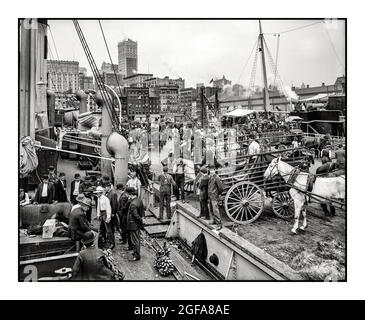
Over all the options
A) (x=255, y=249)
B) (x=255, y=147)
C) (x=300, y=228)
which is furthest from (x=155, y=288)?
(x=255, y=147)

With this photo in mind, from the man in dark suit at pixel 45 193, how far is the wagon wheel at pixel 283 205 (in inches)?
239

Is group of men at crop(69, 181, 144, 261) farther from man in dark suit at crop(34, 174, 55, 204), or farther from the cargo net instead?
man in dark suit at crop(34, 174, 55, 204)

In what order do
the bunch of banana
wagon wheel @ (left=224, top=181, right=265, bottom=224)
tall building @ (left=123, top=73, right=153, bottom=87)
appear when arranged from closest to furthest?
the bunch of banana < wagon wheel @ (left=224, top=181, right=265, bottom=224) < tall building @ (left=123, top=73, right=153, bottom=87)

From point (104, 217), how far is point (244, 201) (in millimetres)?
3652

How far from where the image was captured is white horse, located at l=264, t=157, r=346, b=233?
325 inches

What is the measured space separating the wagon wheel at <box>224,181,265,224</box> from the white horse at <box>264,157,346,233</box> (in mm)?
671

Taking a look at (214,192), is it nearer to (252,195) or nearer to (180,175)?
(252,195)

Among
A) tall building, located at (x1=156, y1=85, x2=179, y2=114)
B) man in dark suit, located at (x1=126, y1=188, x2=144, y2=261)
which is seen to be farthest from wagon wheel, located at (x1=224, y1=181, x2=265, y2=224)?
tall building, located at (x1=156, y1=85, x2=179, y2=114)

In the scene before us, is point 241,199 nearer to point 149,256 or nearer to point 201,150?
point 149,256

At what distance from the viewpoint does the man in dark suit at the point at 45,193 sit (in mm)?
8700

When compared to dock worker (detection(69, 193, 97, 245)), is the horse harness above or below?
above

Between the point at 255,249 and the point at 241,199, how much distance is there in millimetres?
1900

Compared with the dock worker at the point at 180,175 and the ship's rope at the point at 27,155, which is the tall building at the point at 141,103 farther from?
the ship's rope at the point at 27,155

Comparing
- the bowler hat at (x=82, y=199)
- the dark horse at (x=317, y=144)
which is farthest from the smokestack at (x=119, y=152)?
the dark horse at (x=317, y=144)
